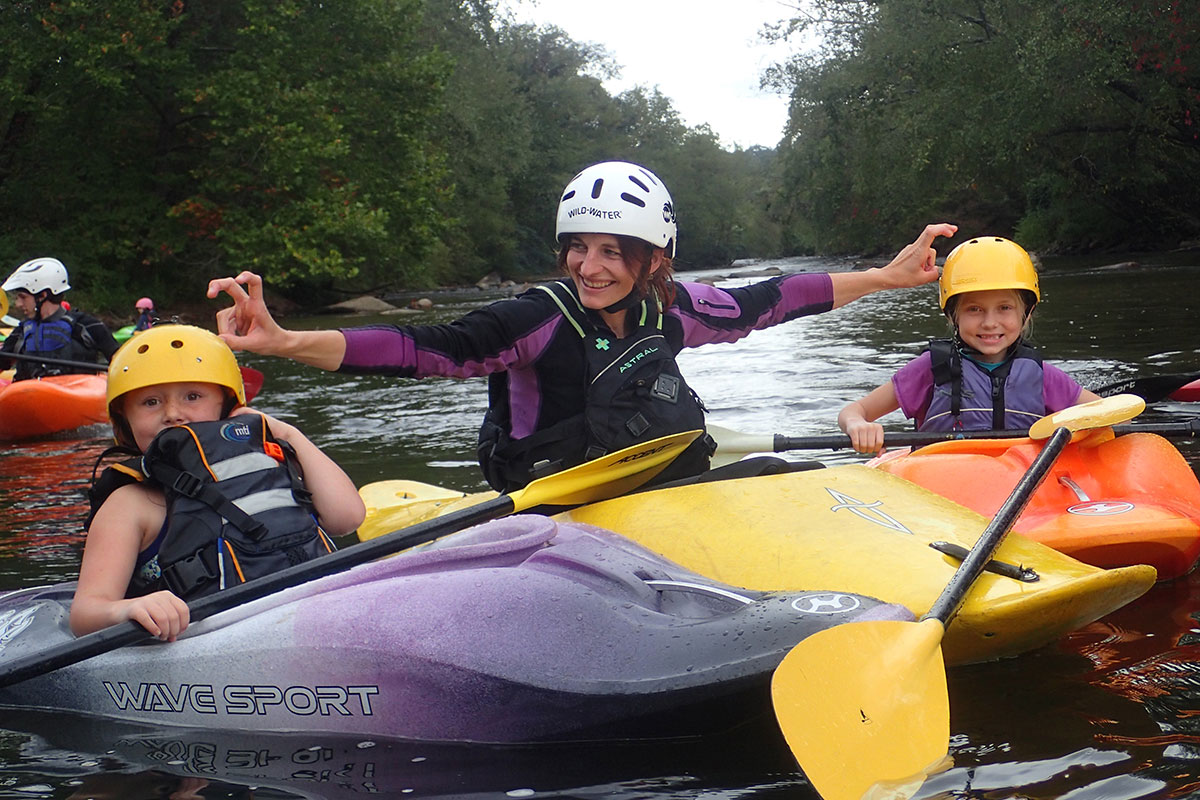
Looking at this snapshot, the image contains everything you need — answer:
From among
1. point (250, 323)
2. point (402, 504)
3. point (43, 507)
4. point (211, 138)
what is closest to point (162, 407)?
point (250, 323)

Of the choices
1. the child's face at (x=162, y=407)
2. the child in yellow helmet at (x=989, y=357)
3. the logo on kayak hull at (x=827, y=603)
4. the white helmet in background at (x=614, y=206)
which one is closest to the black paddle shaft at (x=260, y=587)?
the child's face at (x=162, y=407)

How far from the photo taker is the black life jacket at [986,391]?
13.9ft

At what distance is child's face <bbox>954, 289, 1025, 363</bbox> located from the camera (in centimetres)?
428

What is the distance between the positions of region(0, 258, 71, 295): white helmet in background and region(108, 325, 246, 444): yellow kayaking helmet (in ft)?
19.4

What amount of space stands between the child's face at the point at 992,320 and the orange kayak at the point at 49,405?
5695 millimetres

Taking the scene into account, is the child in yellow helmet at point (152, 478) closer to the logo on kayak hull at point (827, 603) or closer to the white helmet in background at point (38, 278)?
the logo on kayak hull at point (827, 603)

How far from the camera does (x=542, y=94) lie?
48219mm

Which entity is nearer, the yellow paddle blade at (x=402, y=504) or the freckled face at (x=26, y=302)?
the yellow paddle blade at (x=402, y=504)

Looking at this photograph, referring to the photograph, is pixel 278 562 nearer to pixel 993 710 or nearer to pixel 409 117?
pixel 993 710

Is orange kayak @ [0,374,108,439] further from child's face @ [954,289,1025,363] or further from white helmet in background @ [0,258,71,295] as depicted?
child's face @ [954,289,1025,363]

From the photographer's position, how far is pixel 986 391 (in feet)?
14.1

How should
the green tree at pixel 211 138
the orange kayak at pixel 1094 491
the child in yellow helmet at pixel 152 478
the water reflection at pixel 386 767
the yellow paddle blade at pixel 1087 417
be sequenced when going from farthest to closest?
the green tree at pixel 211 138 < the yellow paddle blade at pixel 1087 417 < the orange kayak at pixel 1094 491 < the child in yellow helmet at pixel 152 478 < the water reflection at pixel 386 767

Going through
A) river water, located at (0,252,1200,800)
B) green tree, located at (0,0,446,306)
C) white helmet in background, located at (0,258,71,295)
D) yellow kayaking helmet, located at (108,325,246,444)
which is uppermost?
green tree, located at (0,0,446,306)

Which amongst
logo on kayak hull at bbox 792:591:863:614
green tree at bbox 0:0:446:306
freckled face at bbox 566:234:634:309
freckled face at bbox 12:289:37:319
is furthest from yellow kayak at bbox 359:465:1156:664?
green tree at bbox 0:0:446:306
